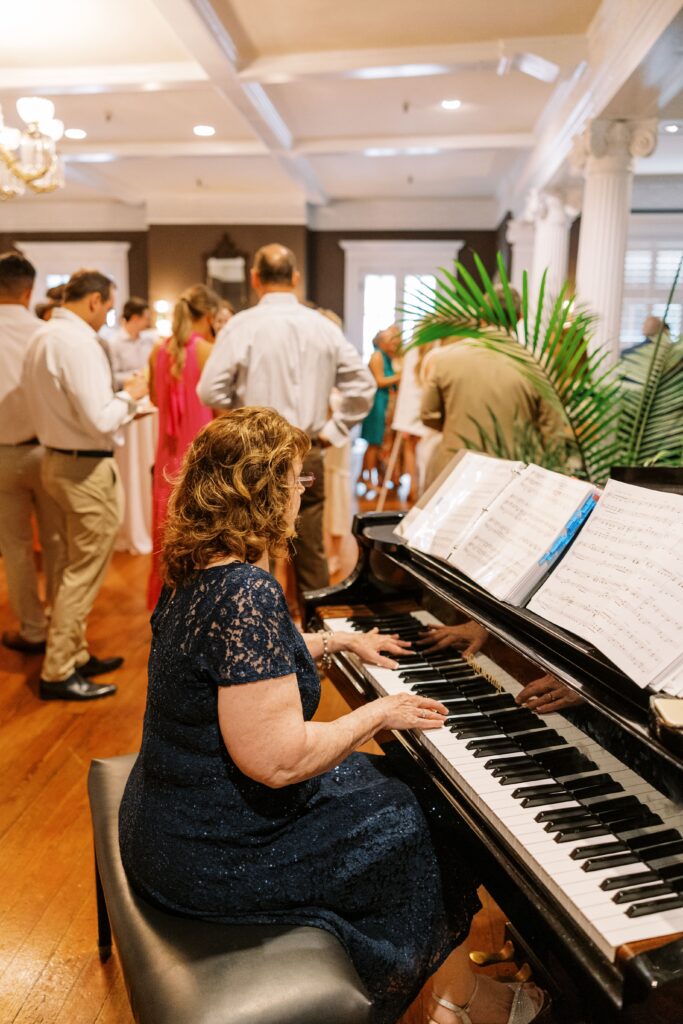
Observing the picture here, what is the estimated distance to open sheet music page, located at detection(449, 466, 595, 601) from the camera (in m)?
1.53

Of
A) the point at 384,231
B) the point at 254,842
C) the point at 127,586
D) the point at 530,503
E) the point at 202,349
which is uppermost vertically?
the point at 384,231

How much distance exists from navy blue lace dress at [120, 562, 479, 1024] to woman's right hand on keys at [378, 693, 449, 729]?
143 millimetres

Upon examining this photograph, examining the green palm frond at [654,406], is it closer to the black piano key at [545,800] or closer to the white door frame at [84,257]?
the black piano key at [545,800]

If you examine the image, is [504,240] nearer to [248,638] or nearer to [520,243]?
[520,243]

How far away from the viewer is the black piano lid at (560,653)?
3.55ft

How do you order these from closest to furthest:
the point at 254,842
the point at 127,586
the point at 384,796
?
the point at 254,842, the point at 384,796, the point at 127,586

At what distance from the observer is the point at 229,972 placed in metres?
1.16

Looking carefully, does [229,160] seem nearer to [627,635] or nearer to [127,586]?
[127,586]

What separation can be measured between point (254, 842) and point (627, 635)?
676 mm

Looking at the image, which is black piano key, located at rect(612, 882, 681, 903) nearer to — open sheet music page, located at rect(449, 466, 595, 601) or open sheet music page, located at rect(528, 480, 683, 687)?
open sheet music page, located at rect(528, 480, 683, 687)

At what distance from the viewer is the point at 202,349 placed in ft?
13.0

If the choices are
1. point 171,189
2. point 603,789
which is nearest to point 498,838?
Result: point 603,789

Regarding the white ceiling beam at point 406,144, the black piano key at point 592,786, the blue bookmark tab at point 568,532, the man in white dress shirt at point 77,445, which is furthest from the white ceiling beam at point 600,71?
the black piano key at point 592,786

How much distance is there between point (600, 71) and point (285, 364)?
2.89m
